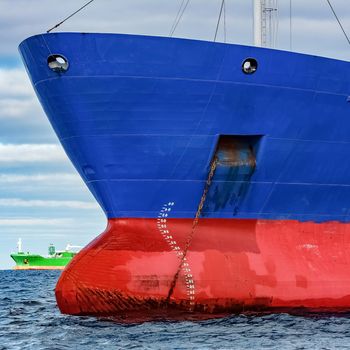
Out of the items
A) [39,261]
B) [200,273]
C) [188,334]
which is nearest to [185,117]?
[200,273]

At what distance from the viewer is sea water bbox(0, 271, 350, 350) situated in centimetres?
1359

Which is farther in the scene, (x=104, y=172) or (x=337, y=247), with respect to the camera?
(x=337, y=247)

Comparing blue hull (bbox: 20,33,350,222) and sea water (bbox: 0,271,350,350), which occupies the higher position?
blue hull (bbox: 20,33,350,222)

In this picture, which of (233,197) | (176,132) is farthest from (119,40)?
(233,197)

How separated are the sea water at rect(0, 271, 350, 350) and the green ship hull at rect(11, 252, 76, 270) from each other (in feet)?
197

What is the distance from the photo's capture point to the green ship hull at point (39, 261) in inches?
3004

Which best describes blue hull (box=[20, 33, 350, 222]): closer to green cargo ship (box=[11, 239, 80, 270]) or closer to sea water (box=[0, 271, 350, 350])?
sea water (box=[0, 271, 350, 350])

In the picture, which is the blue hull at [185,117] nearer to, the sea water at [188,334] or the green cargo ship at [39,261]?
the sea water at [188,334]

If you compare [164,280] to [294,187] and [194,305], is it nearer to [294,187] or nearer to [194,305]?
[194,305]

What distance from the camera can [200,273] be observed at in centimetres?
1602

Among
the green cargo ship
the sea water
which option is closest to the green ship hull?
the green cargo ship

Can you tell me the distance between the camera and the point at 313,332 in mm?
14734

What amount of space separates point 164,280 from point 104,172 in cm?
220

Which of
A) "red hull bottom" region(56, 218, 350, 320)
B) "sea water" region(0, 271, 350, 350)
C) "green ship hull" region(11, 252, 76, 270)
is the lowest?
"sea water" region(0, 271, 350, 350)
